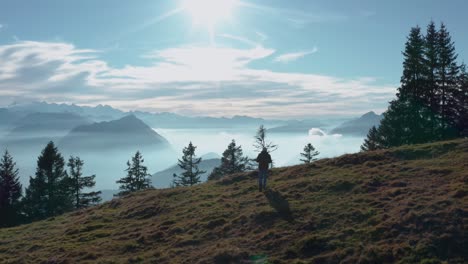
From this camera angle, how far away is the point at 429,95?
4659cm

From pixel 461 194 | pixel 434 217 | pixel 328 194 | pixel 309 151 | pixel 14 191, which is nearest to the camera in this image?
pixel 434 217

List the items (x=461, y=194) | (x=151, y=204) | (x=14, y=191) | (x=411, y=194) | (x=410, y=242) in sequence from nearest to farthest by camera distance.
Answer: (x=410, y=242)
(x=461, y=194)
(x=411, y=194)
(x=151, y=204)
(x=14, y=191)

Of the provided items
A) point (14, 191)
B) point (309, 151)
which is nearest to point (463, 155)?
point (309, 151)

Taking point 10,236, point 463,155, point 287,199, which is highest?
point 463,155

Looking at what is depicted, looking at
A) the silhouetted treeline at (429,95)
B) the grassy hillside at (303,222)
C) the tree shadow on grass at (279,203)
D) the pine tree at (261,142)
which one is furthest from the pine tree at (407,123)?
the tree shadow on grass at (279,203)

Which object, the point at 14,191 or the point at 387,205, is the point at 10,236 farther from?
the point at 14,191

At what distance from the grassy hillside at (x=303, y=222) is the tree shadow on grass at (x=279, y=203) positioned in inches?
2.4

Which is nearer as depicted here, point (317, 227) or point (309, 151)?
point (317, 227)

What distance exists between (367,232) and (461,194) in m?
4.98

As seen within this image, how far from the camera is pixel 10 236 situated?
26.2m

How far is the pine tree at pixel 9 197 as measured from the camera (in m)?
54.8

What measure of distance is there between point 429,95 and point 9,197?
62.7 metres

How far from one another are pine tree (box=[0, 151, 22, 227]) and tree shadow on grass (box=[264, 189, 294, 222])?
158 ft

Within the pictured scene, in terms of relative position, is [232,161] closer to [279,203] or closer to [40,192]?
[40,192]
